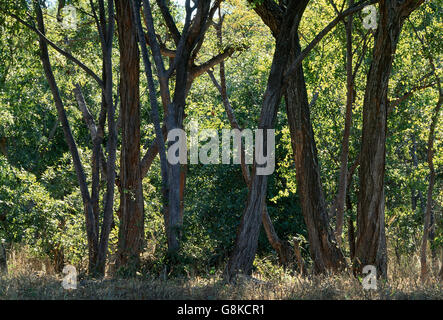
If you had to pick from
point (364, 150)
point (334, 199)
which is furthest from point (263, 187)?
point (334, 199)

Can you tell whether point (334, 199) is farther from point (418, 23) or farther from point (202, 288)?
point (202, 288)

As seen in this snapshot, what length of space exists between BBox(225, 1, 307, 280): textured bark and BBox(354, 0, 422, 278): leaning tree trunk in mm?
1393

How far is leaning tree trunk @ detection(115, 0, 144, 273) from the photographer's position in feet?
35.8

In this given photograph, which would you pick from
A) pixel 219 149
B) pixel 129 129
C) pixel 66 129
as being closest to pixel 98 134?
pixel 66 129

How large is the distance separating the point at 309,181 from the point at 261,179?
175cm

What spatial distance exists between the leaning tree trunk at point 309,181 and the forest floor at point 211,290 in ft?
13.1

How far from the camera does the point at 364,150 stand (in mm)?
10008

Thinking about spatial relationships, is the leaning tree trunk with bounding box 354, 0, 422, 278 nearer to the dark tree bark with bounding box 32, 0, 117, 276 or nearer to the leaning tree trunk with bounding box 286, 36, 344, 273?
the leaning tree trunk with bounding box 286, 36, 344, 273

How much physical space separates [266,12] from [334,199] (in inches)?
380

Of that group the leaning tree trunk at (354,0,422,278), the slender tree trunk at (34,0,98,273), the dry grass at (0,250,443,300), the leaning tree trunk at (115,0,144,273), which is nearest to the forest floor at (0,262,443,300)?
the dry grass at (0,250,443,300)

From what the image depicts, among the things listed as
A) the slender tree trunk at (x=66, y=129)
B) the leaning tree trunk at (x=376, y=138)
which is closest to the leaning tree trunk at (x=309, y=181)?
the leaning tree trunk at (x=376, y=138)

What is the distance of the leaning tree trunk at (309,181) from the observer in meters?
11.0

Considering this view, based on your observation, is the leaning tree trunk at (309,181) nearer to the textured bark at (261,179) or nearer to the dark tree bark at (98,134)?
the textured bark at (261,179)

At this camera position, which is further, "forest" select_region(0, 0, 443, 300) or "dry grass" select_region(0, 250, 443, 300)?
"forest" select_region(0, 0, 443, 300)
